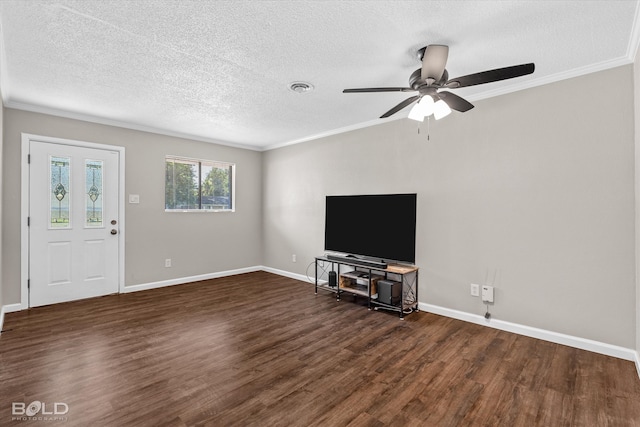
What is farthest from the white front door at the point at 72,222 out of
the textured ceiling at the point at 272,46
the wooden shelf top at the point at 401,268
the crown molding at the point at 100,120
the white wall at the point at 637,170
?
the white wall at the point at 637,170

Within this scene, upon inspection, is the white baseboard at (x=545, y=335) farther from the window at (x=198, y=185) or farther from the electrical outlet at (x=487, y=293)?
the window at (x=198, y=185)

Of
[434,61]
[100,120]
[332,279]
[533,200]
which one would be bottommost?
[332,279]

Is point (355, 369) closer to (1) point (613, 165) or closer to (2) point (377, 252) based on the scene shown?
(2) point (377, 252)

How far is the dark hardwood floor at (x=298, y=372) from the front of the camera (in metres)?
1.82

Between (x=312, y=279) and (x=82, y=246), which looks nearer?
(x=82, y=246)

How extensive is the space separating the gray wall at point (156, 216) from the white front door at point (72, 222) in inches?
5.8

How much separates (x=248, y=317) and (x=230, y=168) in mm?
3177

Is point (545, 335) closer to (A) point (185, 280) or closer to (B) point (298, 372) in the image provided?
(B) point (298, 372)

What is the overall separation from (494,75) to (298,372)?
2.48 metres

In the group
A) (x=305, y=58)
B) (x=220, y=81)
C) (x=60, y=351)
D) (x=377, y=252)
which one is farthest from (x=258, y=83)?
(x=60, y=351)

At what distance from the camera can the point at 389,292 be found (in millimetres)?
3592

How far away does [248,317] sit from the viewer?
3.44 metres
